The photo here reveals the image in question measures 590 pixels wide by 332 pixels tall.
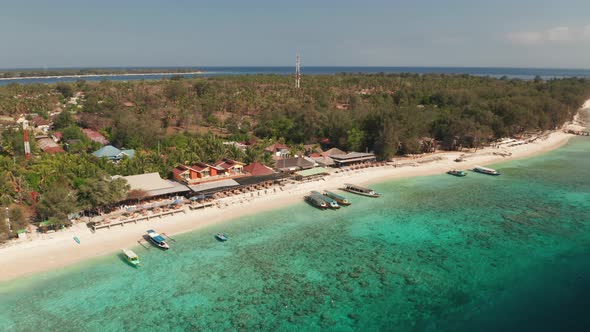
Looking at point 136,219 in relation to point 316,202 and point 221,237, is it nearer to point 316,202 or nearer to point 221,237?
point 221,237

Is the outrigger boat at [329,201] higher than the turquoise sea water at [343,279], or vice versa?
the outrigger boat at [329,201]

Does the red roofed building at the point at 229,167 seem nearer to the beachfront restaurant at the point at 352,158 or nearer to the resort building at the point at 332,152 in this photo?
the resort building at the point at 332,152

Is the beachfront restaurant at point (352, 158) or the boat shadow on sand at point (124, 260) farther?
the beachfront restaurant at point (352, 158)

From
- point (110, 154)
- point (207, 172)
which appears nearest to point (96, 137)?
point (110, 154)

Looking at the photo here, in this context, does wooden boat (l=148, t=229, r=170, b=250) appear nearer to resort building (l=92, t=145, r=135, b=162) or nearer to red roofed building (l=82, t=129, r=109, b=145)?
resort building (l=92, t=145, r=135, b=162)

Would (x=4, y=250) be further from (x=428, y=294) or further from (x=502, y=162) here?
(x=502, y=162)

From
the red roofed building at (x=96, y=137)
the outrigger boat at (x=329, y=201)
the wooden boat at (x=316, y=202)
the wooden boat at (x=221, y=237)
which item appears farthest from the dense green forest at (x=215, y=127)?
the outrigger boat at (x=329, y=201)

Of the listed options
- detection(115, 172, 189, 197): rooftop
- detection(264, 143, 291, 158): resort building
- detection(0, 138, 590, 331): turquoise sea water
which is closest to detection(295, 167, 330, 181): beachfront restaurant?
detection(264, 143, 291, 158): resort building
